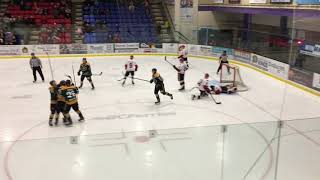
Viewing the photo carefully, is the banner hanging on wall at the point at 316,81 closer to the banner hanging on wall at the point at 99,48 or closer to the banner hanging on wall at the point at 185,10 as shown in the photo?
the banner hanging on wall at the point at 185,10

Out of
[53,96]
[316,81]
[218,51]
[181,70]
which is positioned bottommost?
[316,81]

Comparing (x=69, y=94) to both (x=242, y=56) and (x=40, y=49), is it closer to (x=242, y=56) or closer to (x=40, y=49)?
(x=242, y=56)

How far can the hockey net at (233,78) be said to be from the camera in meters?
13.0

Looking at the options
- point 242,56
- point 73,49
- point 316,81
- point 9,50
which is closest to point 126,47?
point 73,49

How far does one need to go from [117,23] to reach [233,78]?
1124 cm

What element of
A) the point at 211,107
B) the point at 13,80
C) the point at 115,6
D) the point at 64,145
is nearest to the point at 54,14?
the point at 115,6

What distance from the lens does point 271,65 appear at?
14656mm

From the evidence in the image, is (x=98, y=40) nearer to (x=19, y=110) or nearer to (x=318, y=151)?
(x=19, y=110)

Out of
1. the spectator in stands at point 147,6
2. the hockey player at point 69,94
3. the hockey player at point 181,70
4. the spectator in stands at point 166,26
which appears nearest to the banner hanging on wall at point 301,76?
the hockey player at point 181,70

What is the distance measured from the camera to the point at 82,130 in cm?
873

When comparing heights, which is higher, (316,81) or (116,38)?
(116,38)

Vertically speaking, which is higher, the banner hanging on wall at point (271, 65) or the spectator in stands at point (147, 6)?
the spectator in stands at point (147, 6)

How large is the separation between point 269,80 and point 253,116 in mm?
4825

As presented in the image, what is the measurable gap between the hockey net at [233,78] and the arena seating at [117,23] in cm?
729
